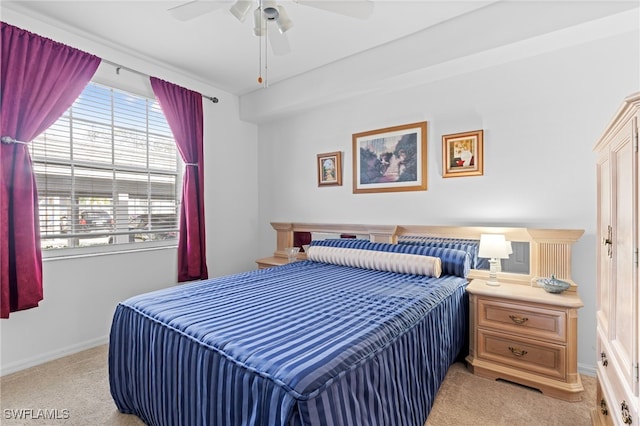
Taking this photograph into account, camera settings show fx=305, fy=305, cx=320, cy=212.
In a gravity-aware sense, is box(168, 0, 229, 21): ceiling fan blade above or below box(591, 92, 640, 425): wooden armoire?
above

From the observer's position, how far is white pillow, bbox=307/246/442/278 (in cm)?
238

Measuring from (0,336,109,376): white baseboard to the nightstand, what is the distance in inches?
123

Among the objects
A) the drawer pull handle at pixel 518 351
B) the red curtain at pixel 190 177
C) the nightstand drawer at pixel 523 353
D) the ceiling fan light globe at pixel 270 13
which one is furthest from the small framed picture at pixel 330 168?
the drawer pull handle at pixel 518 351

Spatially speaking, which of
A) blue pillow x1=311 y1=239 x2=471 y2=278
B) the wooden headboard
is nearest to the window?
blue pillow x1=311 y1=239 x2=471 y2=278

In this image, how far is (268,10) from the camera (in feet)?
5.55

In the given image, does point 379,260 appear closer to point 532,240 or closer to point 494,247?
point 494,247

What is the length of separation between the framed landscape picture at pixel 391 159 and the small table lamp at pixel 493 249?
0.83 metres

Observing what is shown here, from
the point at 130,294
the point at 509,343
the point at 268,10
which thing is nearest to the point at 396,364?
the point at 509,343

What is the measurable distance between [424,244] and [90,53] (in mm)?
3387

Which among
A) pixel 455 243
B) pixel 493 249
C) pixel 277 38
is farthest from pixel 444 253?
pixel 277 38

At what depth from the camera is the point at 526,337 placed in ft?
6.46

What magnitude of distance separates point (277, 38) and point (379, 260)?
1852mm

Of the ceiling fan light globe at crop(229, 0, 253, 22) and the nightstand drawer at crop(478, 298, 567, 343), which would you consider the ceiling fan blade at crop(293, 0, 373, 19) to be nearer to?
the ceiling fan light globe at crop(229, 0, 253, 22)

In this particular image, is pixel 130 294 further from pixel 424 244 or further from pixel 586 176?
pixel 586 176
